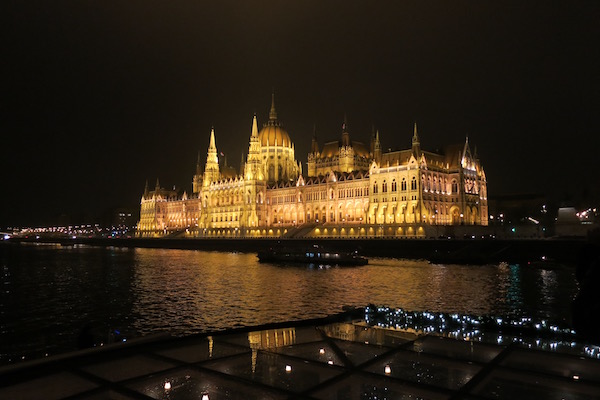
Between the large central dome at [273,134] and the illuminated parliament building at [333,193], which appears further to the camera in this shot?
the large central dome at [273,134]

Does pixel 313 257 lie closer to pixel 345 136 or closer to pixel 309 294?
pixel 309 294

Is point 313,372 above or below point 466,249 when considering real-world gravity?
below

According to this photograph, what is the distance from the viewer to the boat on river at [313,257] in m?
58.7

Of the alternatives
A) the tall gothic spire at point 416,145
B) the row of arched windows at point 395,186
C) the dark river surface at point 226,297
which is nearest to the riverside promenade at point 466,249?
the dark river surface at point 226,297

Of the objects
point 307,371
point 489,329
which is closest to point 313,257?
point 489,329

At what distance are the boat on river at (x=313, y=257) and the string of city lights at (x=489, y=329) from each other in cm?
4359

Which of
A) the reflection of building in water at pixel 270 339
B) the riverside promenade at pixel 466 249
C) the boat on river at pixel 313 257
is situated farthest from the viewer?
the boat on river at pixel 313 257

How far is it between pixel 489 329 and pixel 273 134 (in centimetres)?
12850

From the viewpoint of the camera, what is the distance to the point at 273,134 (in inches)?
5463

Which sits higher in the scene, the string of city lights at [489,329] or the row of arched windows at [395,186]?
the row of arched windows at [395,186]

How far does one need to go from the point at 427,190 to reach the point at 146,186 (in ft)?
409

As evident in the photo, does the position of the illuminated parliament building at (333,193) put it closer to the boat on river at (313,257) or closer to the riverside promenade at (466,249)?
the riverside promenade at (466,249)

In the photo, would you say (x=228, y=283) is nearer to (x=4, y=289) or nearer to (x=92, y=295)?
(x=92, y=295)

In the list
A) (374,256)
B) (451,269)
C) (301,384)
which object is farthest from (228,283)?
(374,256)
